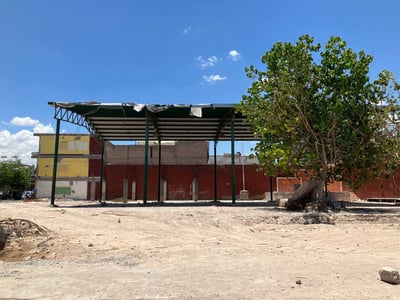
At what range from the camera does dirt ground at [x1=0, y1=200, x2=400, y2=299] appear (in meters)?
5.86

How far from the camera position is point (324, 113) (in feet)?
56.6

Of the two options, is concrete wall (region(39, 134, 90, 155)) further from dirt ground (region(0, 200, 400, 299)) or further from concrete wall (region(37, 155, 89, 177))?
dirt ground (region(0, 200, 400, 299))

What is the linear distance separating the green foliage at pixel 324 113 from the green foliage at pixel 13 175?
1907 inches

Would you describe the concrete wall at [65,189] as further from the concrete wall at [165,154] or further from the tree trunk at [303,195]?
the tree trunk at [303,195]

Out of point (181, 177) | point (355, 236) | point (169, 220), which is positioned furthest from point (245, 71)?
point (181, 177)

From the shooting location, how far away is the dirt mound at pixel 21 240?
31.5 ft

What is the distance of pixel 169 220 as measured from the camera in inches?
577

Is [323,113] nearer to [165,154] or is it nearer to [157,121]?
[157,121]

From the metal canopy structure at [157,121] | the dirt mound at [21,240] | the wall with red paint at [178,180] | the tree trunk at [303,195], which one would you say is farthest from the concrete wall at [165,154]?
the dirt mound at [21,240]

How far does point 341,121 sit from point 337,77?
2.23m

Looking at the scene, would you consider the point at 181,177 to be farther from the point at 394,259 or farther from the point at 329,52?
the point at 394,259

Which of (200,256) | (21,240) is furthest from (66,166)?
(200,256)

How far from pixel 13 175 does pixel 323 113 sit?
51.7 meters

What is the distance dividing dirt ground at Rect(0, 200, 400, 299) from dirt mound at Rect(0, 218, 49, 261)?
1.2 inches
